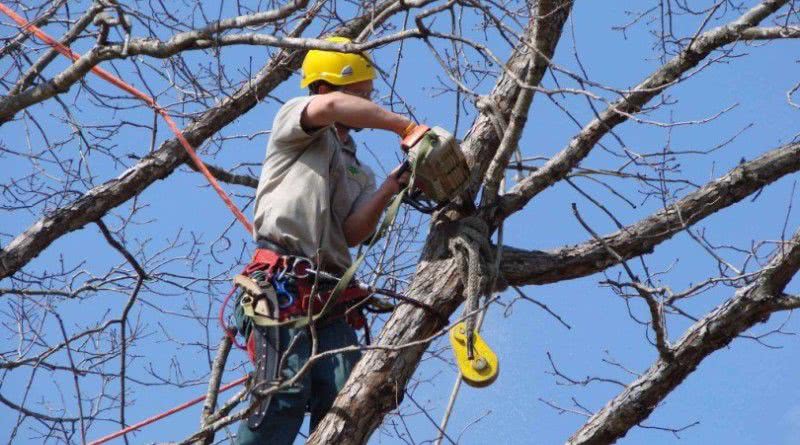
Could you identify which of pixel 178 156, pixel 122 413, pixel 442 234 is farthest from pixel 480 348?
pixel 178 156

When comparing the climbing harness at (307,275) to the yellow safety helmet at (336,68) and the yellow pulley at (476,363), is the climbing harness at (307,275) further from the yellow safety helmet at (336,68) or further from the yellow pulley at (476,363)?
the yellow safety helmet at (336,68)

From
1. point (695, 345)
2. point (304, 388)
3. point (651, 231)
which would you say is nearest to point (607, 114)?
point (651, 231)

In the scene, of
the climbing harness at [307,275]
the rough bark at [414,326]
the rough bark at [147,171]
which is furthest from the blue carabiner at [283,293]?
the rough bark at [147,171]

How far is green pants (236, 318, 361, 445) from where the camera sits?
4.30 metres

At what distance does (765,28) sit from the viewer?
467 cm

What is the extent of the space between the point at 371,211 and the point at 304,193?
0.89ft

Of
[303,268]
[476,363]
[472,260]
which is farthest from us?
[303,268]

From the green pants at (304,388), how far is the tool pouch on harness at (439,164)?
593 millimetres

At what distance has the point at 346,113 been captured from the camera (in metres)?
4.41

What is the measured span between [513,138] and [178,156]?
202 centimetres

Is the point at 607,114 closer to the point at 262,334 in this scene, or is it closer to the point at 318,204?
the point at 318,204

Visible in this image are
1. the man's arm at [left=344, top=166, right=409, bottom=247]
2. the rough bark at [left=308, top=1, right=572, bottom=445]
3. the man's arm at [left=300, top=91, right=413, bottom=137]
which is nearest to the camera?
the rough bark at [left=308, top=1, right=572, bottom=445]

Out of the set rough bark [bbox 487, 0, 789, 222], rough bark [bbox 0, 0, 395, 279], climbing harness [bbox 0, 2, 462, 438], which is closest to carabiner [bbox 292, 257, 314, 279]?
climbing harness [bbox 0, 2, 462, 438]

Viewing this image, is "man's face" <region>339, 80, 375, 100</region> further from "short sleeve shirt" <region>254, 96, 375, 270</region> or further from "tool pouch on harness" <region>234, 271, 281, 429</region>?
"tool pouch on harness" <region>234, 271, 281, 429</region>
